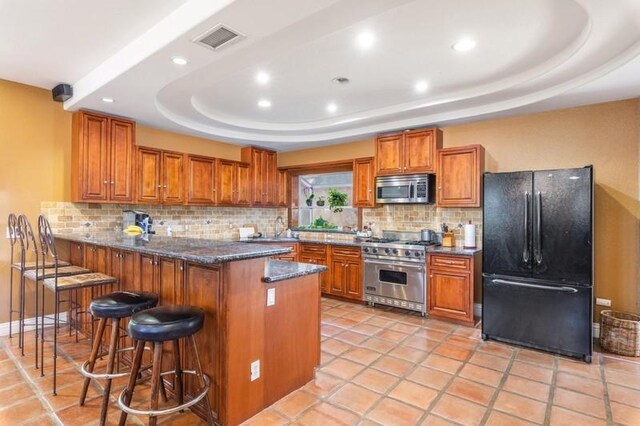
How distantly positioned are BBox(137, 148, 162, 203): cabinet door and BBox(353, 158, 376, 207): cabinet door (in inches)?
118

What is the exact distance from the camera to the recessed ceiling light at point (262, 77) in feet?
11.6

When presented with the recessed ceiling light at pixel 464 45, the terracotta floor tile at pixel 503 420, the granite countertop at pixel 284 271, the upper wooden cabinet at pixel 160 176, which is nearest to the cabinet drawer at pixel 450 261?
the terracotta floor tile at pixel 503 420

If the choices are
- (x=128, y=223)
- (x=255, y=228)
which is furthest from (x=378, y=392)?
(x=255, y=228)

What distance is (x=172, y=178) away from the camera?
5.00m

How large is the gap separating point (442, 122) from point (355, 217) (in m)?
2.20

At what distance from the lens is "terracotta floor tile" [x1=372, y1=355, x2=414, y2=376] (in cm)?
293

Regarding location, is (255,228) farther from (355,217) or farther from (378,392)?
(378,392)

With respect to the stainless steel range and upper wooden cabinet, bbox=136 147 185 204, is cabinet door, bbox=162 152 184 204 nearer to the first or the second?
upper wooden cabinet, bbox=136 147 185 204

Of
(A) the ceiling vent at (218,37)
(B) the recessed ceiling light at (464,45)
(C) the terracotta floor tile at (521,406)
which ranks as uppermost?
(B) the recessed ceiling light at (464,45)

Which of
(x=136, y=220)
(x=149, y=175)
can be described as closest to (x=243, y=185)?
(x=149, y=175)

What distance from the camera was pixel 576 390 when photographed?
8.68 feet

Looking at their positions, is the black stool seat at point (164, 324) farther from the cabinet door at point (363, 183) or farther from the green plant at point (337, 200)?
the green plant at point (337, 200)

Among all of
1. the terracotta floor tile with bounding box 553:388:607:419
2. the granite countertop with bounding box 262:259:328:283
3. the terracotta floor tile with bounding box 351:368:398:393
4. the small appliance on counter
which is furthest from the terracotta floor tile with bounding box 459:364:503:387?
the small appliance on counter

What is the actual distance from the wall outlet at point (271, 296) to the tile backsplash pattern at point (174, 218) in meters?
3.25
